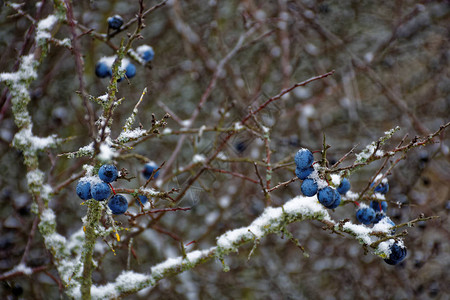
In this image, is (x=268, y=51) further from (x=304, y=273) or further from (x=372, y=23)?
(x=304, y=273)

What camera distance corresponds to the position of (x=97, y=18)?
3670 millimetres

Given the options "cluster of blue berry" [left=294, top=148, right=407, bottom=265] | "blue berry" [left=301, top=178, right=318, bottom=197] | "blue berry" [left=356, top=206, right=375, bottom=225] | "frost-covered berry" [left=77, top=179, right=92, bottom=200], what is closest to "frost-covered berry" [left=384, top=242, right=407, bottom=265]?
"cluster of blue berry" [left=294, top=148, right=407, bottom=265]

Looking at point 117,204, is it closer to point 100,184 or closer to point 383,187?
point 100,184

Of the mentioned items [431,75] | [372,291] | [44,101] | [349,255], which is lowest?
[372,291]

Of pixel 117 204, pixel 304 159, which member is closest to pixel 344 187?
pixel 304 159

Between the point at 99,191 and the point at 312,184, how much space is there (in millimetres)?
765

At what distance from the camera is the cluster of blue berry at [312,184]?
52.1 inches

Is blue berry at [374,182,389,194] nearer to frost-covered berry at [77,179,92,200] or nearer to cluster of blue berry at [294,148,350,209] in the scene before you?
cluster of blue berry at [294,148,350,209]

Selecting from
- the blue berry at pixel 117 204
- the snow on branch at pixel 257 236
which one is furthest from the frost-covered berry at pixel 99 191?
the snow on branch at pixel 257 236

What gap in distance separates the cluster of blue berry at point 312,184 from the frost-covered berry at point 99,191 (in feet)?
2.32

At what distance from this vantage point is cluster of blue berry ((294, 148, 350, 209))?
52.1 inches

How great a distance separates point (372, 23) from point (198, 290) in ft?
12.1

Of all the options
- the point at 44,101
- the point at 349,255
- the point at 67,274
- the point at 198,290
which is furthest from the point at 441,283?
the point at 44,101

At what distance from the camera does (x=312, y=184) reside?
1371 millimetres
